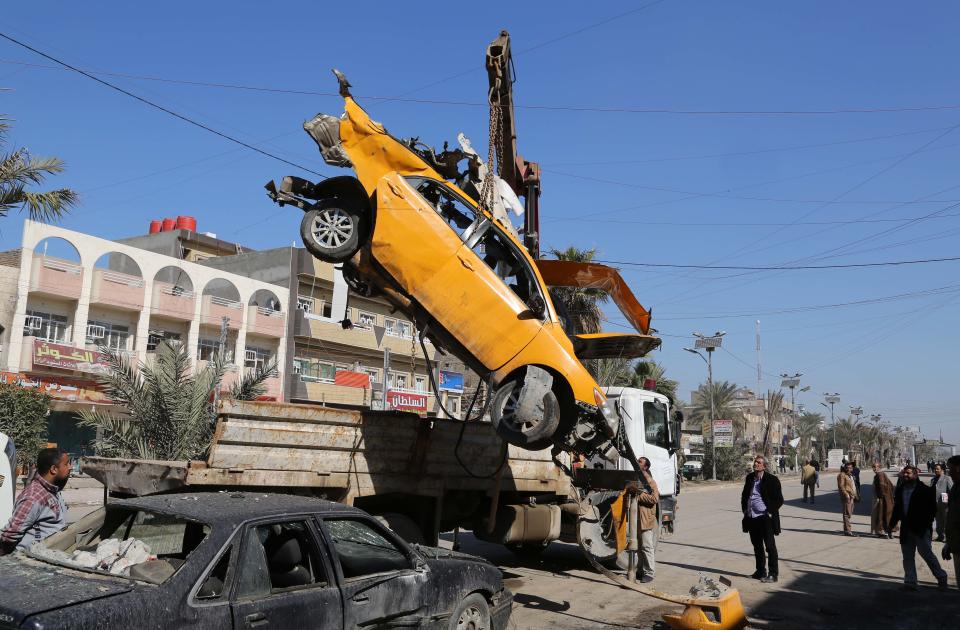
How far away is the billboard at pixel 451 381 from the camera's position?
4050 cm

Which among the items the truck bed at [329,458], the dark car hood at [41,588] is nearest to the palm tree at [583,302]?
the truck bed at [329,458]

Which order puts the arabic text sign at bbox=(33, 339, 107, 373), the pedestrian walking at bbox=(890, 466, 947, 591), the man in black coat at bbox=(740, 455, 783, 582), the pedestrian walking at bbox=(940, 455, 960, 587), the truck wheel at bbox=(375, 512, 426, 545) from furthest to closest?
the arabic text sign at bbox=(33, 339, 107, 373) → the man in black coat at bbox=(740, 455, 783, 582) → the pedestrian walking at bbox=(890, 466, 947, 591) → the pedestrian walking at bbox=(940, 455, 960, 587) → the truck wheel at bbox=(375, 512, 426, 545)

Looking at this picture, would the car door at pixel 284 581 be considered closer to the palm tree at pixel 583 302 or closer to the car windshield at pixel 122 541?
the car windshield at pixel 122 541

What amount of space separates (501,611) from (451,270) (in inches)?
140

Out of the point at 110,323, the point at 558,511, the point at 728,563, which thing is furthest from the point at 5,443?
the point at 110,323

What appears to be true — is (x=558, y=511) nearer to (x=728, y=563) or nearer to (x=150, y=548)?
(x=728, y=563)

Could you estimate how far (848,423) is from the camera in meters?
92.4

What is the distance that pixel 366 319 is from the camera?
41219 millimetres

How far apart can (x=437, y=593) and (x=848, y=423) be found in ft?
326

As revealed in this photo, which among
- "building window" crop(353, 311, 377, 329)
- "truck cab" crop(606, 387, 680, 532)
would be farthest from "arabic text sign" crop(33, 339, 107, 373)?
"truck cab" crop(606, 387, 680, 532)

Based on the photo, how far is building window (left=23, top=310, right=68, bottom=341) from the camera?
27.0 meters

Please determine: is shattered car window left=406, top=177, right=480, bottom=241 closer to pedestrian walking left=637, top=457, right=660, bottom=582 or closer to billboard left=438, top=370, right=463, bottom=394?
pedestrian walking left=637, top=457, right=660, bottom=582

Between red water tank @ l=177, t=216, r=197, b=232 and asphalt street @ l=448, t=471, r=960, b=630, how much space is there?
36182 mm

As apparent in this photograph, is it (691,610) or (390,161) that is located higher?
(390,161)
